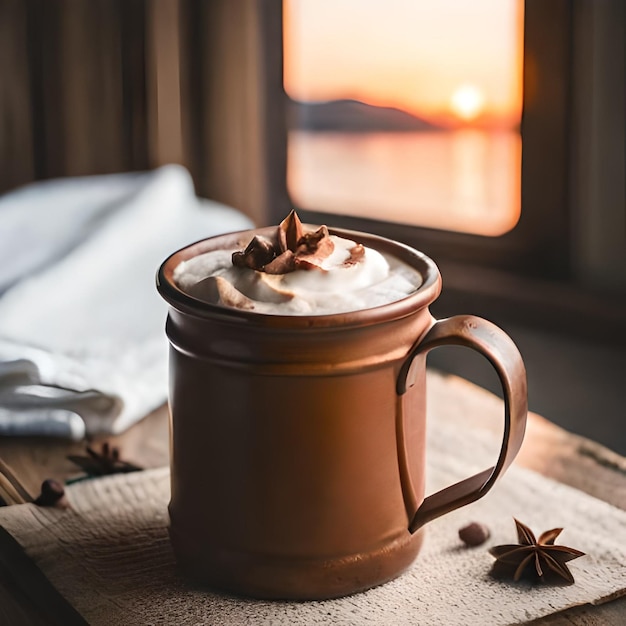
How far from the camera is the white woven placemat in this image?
74 centimetres

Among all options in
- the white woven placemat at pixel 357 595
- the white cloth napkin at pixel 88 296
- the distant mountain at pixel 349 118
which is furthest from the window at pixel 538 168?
the white woven placemat at pixel 357 595

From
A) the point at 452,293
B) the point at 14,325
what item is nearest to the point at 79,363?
the point at 14,325

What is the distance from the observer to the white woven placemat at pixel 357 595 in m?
0.74

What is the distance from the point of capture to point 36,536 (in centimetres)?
86

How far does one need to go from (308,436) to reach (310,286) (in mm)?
113

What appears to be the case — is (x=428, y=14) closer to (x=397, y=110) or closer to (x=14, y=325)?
(x=397, y=110)

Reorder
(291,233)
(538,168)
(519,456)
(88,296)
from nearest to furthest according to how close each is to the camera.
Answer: (291,233) → (519,456) → (88,296) → (538,168)

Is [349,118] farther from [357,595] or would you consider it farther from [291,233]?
[357,595]

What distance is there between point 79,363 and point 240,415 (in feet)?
1.55

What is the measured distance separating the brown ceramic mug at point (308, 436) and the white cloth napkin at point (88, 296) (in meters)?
0.33

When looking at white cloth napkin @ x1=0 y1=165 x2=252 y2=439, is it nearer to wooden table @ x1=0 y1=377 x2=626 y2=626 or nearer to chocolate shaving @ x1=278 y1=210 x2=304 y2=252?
wooden table @ x1=0 y1=377 x2=626 y2=626

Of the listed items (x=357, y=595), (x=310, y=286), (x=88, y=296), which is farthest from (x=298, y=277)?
(x=88, y=296)

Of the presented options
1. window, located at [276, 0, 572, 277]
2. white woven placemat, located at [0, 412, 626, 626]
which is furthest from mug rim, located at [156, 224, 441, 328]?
window, located at [276, 0, 572, 277]

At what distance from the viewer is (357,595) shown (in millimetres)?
771
